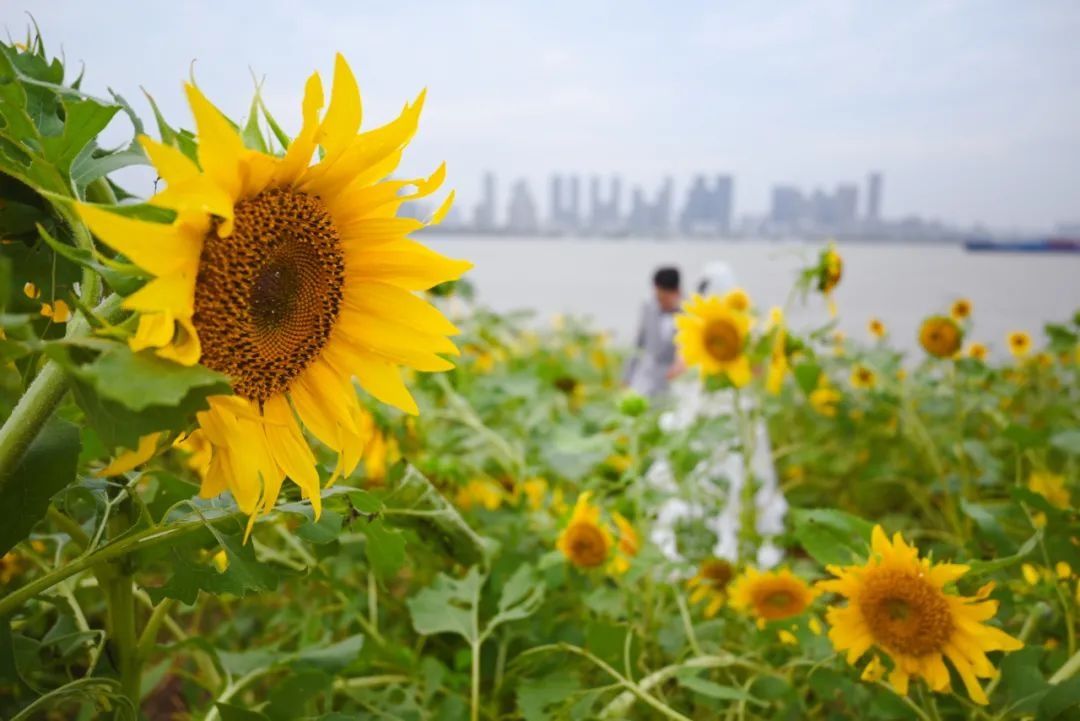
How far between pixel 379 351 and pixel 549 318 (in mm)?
3715

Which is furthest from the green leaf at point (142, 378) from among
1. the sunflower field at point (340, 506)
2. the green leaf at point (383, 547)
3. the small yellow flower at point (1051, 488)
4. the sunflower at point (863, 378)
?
the sunflower at point (863, 378)

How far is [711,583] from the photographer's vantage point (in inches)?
43.1

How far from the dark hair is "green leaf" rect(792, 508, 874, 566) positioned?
289cm

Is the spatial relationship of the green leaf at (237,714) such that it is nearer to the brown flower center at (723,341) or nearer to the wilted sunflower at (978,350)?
the brown flower center at (723,341)

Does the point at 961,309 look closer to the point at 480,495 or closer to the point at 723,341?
the point at 723,341

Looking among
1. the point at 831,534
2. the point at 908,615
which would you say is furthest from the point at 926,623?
the point at 831,534

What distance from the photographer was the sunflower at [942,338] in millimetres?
1650

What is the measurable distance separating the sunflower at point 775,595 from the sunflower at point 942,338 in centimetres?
93

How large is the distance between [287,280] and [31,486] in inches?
6.7

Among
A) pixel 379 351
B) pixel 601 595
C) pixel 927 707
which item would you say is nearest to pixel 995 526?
pixel 927 707

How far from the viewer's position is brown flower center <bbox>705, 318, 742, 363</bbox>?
1392 millimetres

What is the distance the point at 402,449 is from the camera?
1.23 m

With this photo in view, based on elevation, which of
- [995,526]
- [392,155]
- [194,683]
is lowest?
[194,683]

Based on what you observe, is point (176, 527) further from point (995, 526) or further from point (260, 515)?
point (995, 526)
